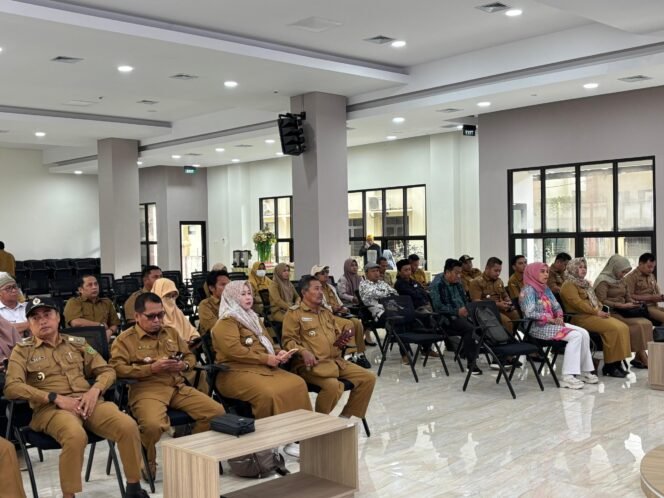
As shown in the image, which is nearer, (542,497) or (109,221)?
(542,497)

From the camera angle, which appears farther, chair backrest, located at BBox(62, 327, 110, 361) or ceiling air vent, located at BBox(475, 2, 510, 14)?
ceiling air vent, located at BBox(475, 2, 510, 14)

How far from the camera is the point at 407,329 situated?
8.65 meters

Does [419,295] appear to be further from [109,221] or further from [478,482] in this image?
[109,221]

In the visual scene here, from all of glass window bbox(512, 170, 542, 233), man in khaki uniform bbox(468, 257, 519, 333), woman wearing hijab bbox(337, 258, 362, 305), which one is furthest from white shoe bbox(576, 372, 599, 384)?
glass window bbox(512, 170, 542, 233)

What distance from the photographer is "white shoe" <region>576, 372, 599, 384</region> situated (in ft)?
24.8

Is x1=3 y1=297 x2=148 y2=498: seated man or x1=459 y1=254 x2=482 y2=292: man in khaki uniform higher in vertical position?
x1=459 y1=254 x2=482 y2=292: man in khaki uniform

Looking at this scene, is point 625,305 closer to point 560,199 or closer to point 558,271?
point 558,271

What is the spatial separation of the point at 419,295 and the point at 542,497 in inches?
203

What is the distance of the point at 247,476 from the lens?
4785 millimetres

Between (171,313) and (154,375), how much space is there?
1.35 meters

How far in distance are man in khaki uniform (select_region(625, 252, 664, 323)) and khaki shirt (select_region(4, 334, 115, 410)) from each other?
650 cm

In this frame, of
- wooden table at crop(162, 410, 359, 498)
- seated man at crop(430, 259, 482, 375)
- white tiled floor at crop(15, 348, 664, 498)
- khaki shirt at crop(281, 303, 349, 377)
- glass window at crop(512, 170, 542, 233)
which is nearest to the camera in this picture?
wooden table at crop(162, 410, 359, 498)

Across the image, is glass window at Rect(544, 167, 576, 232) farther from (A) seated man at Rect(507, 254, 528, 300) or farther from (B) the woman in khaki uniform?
(B) the woman in khaki uniform

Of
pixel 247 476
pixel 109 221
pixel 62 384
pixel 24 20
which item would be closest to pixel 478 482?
pixel 247 476
